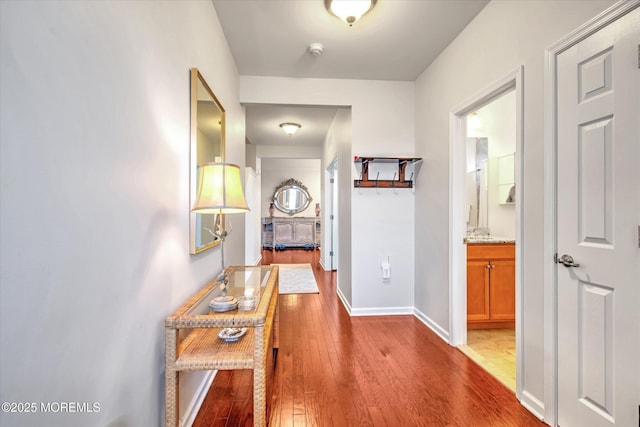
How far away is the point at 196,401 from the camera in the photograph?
1670 millimetres

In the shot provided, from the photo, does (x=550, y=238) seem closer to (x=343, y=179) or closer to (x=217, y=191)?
(x=217, y=191)

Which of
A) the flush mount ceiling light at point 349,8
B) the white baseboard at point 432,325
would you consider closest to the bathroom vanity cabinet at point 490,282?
the white baseboard at point 432,325

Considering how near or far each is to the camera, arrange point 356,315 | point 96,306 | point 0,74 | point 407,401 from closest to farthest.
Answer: point 0,74 → point 96,306 → point 407,401 → point 356,315

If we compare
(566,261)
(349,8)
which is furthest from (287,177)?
(566,261)

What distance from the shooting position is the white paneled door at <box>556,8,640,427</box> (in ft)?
4.05

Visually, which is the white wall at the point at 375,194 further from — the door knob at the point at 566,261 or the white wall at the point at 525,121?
the door knob at the point at 566,261

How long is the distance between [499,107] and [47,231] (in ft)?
14.0

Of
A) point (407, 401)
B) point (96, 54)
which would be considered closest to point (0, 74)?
point (96, 54)

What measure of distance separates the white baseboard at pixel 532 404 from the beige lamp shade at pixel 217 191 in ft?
6.53

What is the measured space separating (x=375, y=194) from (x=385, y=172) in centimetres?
28

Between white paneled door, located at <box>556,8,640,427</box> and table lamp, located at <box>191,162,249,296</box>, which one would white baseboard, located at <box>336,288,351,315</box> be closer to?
white paneled door, located at <box>556,8,640,427</box>

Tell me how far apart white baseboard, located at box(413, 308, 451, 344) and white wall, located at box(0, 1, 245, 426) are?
7.55 feet

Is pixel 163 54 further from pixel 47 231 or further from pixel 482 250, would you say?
pixel 482 250

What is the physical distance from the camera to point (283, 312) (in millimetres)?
3354
